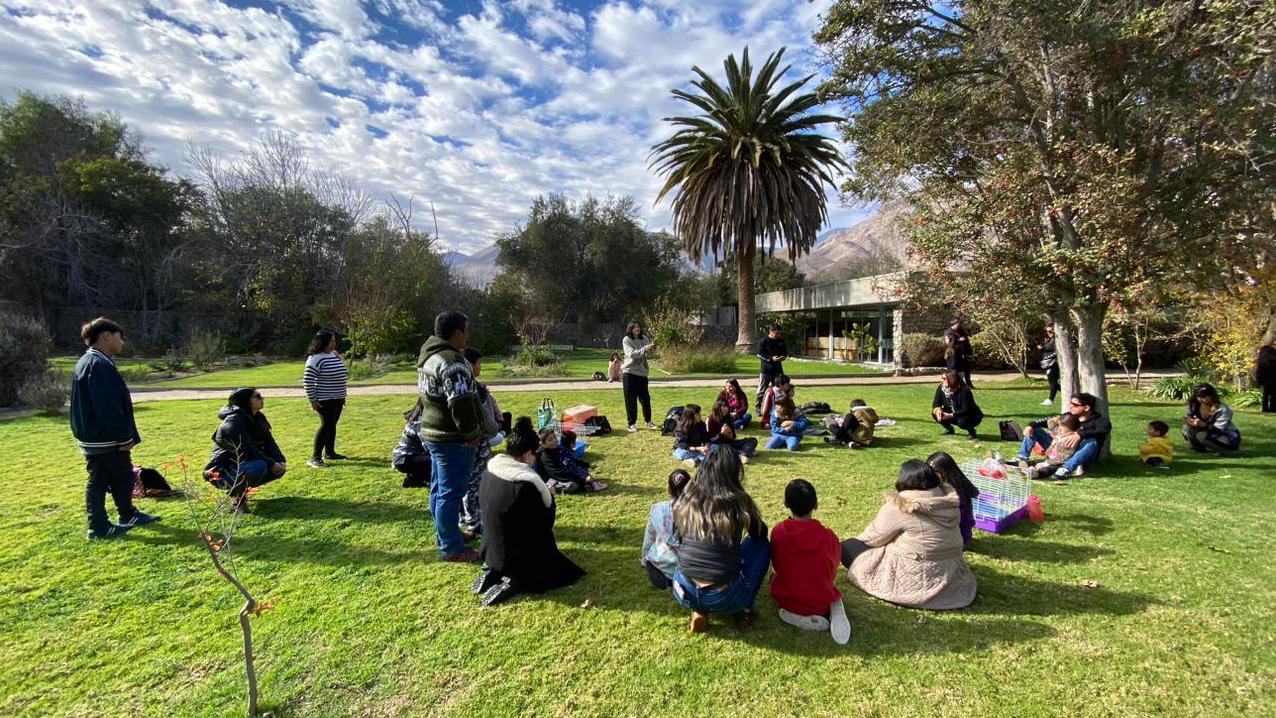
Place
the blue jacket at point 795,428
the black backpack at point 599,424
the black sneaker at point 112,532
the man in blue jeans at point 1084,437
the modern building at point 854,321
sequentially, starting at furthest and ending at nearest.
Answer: the modern building at point 854,321
the black backpack at point 599,424
the blue jacket at point 795,428
the man in blue jeans at point 1084,437
the black sneaker at point 112,532

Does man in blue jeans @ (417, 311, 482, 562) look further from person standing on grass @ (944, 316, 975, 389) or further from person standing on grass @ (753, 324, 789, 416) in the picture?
person standing on grass @ (944, 316, 975, 389)

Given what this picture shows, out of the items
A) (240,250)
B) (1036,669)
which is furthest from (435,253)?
(1036,669)

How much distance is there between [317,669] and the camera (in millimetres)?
2732

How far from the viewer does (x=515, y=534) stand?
3.39m

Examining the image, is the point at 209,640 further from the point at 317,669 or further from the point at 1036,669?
the point at 1036,669

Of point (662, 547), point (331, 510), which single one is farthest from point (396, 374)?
point (662, 547)

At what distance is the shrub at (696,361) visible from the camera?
17688 mm

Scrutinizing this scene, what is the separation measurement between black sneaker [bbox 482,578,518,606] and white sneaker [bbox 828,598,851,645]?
196 centimetres

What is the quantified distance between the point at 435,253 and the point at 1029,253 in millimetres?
28516

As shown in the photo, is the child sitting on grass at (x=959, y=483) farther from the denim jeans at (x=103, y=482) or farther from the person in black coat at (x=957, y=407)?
the denim jeans at (x=103, y=482)

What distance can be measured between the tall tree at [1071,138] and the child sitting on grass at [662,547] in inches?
204

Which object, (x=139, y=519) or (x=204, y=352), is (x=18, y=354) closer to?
(x=204, y=352)

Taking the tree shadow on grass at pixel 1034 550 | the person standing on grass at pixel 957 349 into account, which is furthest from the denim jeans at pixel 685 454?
the person standing on grass at pixel 957 349

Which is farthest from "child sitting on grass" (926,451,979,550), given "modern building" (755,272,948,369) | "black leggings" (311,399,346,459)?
"modern building" (755,272,948,369)
